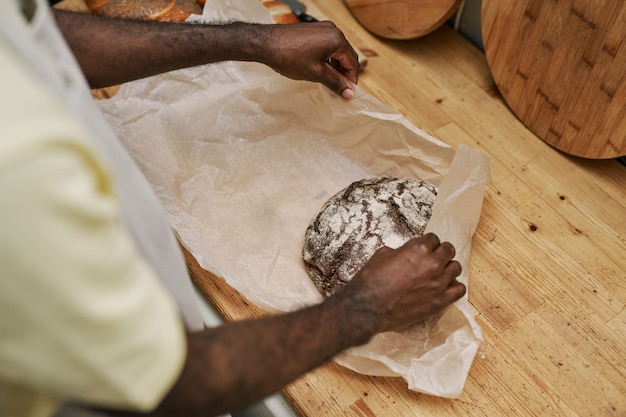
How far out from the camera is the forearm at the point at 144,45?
0.85 m

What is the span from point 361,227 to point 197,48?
40 centimetres

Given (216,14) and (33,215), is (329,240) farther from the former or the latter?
(33,215)

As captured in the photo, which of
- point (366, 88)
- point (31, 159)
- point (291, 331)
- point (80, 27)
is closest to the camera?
point (31, 159)

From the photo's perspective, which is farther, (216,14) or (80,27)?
(216,14)

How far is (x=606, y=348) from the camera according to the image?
34.5 inches

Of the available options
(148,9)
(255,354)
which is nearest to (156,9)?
(148,9)

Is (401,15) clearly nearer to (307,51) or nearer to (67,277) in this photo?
(307,51)

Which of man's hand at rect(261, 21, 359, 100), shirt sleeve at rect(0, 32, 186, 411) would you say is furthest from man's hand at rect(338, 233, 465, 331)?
man's hand at rect(261, 21, 359, 100)

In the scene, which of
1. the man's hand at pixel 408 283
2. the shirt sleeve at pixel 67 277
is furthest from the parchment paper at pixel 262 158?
the shirt sleeve at pixel 67 277

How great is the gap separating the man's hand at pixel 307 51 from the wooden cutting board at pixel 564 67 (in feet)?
1.06

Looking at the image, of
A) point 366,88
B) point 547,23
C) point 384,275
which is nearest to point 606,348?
point 384,275

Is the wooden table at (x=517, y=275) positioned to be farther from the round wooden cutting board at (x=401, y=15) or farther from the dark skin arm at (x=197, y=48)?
the dark skin arm at (x=197, y=48)

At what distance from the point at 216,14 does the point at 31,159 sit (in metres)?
0.84

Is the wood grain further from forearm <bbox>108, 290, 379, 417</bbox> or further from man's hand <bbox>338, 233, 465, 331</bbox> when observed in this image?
forearm <bbox>108, 290, 379, 417</bbox>
